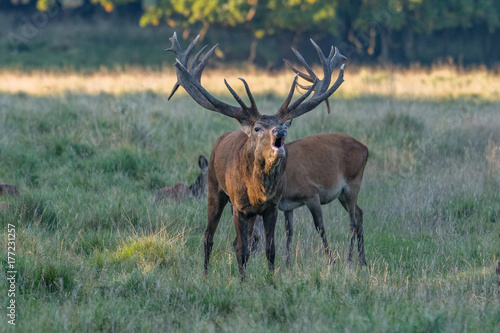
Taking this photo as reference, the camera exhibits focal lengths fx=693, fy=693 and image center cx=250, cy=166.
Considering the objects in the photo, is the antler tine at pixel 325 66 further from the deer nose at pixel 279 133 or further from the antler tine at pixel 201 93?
the deer nose at pixel 279 133

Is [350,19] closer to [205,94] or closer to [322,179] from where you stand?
[322,179]

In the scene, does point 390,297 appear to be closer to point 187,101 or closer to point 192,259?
point 192,259

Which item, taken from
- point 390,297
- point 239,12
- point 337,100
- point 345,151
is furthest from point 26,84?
point 390,297

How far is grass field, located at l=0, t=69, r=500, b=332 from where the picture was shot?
475 centimetres

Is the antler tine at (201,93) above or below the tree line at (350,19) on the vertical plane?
below

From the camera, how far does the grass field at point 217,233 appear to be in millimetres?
4754

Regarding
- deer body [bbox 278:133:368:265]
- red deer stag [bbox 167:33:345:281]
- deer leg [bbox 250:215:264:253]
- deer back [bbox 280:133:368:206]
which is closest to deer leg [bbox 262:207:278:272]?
red deer stag [bbox 167:33:345:281]

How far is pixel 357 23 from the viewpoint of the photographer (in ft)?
119

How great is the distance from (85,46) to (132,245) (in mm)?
35563

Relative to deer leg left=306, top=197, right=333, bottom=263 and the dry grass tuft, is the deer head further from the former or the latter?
the dry grass tuft

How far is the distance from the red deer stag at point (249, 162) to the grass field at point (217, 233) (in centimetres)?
42

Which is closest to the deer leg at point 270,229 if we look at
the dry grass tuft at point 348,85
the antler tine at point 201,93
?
the antler tine at point 201,93

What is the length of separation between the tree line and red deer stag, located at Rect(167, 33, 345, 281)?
27.5 m

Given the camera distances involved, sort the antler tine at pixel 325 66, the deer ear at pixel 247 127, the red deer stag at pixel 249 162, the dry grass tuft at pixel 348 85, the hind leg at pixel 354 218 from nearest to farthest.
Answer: the red deer stag at pixel 249 162 < the deer ear at pixel 247 127 < the antler tine at pixel 325 66 < the hind leg at pixel 354 218 < the dry grass tuft at pixel 348 85
